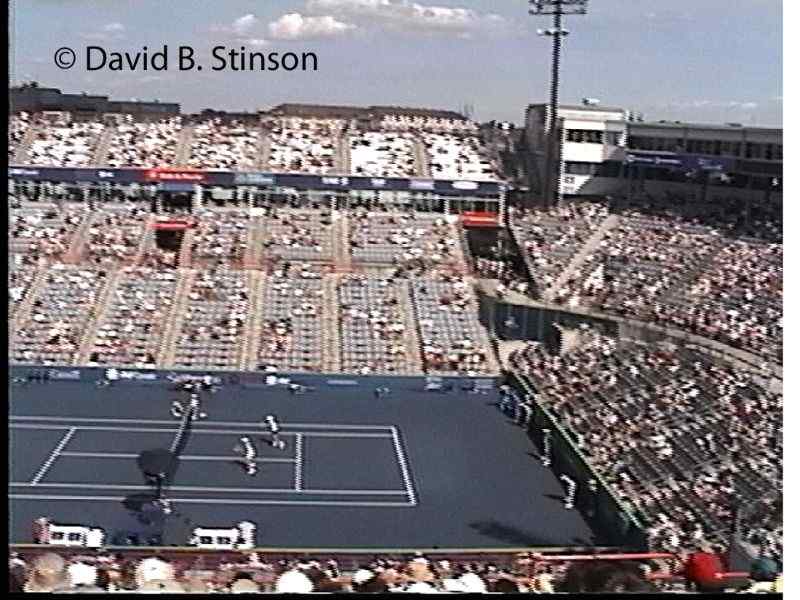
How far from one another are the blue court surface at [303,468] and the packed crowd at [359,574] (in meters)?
0.61

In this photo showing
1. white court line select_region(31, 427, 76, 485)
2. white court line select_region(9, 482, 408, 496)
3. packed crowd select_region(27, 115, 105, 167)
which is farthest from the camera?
packed crowd select_region(27, 115, 105, 167)

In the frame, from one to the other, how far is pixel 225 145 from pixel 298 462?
212cm

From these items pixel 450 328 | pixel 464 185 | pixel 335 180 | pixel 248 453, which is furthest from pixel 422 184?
pixel 248 453

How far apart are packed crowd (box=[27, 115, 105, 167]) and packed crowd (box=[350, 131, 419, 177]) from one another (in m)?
1.57

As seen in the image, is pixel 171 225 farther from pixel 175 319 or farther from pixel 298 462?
pixel 298 462

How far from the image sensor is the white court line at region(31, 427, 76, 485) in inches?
217

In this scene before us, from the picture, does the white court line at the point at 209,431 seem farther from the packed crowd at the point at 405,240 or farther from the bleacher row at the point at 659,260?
the bleacher row at the point at 659,260

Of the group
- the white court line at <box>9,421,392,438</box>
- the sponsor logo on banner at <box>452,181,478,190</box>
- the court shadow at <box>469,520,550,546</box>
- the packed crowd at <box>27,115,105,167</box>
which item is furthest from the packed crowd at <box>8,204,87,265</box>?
the court shadow at <box>469,520,550,546</box>

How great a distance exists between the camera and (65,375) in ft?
21.9

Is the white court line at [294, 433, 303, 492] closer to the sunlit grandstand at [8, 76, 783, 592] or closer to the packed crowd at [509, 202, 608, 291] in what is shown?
the sunlit grandstand at [8, 76, 783, 592]

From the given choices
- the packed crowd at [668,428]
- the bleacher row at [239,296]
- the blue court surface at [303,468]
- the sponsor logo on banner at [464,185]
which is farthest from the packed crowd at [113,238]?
the packed crowd at [668,428]

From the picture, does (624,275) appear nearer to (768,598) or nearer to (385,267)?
(385,267)

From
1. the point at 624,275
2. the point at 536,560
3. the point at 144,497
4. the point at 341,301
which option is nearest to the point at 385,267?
the point at 341,301

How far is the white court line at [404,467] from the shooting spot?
5.48 m
